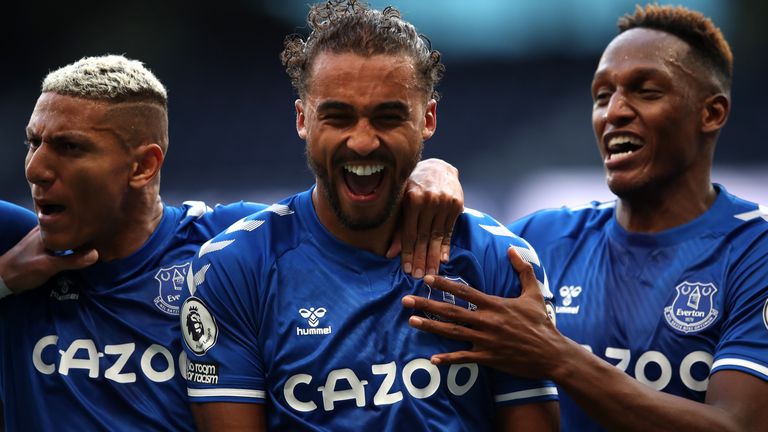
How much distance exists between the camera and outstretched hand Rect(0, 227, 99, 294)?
3256mm

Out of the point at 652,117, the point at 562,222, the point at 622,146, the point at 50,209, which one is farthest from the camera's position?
the point at 562,222

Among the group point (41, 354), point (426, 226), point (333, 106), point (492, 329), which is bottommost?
point (41, 354)

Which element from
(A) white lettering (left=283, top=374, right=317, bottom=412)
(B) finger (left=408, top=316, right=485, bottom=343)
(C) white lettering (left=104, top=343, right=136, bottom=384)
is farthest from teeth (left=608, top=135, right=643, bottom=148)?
(C) white lettering (left=104, top=343, right=136, bottom=384)

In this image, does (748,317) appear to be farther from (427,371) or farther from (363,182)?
(363,182)

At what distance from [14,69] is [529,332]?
8192 mm

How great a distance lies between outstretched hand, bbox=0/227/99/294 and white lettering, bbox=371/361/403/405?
109cm

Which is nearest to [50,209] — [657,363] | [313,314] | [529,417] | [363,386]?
[313,314]

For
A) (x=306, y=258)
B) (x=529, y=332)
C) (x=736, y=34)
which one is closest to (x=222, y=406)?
(x=306, y=258)

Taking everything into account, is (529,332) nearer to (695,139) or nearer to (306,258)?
(306,258)

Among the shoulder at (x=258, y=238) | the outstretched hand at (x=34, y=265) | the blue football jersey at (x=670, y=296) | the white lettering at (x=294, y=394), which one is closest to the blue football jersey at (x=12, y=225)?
the outstretched hand at (x=34, y=265)

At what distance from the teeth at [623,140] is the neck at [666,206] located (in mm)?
185

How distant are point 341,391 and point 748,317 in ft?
4.59

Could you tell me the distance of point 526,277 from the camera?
9.80 ft

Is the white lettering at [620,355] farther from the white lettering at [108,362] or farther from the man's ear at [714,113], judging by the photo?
the white lettering at [108,362]
